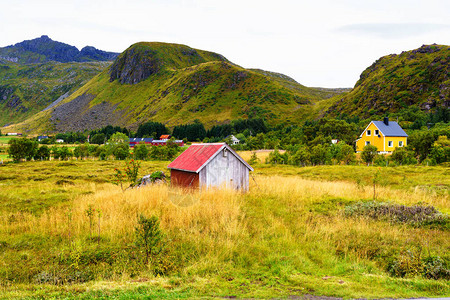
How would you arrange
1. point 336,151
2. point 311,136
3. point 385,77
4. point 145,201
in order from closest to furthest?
1. point 145,201
2. point 336,151
3. point 311,136
4. point 385,77

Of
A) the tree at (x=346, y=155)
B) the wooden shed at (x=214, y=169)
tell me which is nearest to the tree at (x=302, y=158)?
the tree at (x=346, y=155)

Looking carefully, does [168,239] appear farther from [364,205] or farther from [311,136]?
[311,136]

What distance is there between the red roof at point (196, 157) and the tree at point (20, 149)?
5315cm

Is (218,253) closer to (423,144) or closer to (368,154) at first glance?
(368,154)

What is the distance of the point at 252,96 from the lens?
195 meters

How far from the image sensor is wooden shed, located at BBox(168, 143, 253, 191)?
50.9 feet

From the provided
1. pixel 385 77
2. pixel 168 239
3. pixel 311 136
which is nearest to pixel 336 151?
pixel 311 136

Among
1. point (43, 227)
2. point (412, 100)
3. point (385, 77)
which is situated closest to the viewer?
point (43, 227)

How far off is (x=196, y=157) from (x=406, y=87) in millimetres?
131284

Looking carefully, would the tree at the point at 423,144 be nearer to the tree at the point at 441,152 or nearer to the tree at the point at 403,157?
the tree at the point at 441,152

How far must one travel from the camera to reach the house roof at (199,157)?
15.6 m

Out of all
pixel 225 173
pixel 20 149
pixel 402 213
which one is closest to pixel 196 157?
pixel 225 173

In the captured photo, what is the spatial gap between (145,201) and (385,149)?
5840cm

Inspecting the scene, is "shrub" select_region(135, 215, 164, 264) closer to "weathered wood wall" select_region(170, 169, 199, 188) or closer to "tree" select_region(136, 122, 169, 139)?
"weathered wood wall" select_region(170, 169, 199, 188)
